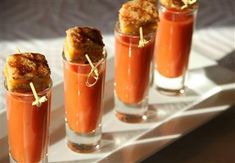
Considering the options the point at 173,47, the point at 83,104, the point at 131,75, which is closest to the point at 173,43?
the point at 173,47

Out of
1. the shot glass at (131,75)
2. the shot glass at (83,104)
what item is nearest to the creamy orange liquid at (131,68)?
the shot glass at (131,75)

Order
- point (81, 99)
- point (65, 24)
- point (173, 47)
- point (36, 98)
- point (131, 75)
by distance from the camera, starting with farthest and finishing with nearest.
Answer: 1. point (65, 24)
2. point (173, 47)
3. point (131, 75)
4. point (81, 99)
5. point (36, 98)

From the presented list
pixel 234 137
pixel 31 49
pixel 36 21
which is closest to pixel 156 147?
pixel 234 137

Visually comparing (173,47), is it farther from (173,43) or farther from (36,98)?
(36,98)

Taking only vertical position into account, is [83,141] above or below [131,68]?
below

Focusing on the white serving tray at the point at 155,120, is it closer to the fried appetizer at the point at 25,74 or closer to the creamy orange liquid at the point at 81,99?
the creamy orange liquid at the point at 81,99
